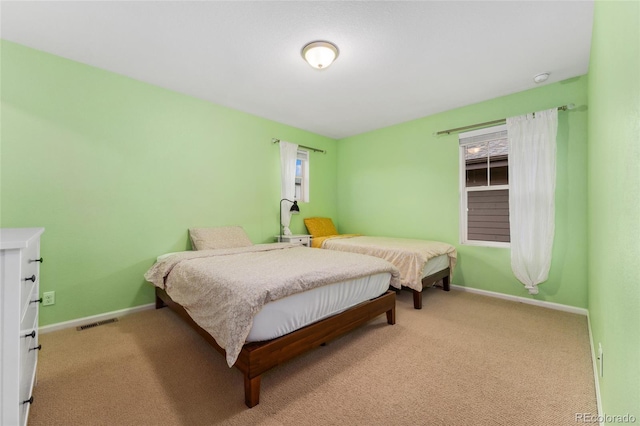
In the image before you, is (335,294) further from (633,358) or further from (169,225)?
(169,225)

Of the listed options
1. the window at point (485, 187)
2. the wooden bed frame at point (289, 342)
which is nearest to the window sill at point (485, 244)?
the window at point (485, 187)

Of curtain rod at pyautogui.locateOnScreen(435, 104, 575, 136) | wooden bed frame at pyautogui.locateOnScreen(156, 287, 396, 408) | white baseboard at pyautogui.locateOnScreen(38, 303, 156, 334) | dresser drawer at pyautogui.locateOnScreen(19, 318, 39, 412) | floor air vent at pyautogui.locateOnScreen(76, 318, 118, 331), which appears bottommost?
floor air vent at pyautogui.locateOnScreen(76, 318, 118, 331)

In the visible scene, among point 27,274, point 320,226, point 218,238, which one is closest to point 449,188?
point 320,226

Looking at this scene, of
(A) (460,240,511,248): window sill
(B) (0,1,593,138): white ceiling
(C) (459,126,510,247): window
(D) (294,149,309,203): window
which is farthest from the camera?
(D) (294,149,309,203): window

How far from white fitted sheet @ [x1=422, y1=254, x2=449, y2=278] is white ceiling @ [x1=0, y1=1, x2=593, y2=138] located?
2.05 meters

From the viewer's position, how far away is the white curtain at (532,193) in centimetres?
279

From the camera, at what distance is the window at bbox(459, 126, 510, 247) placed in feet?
10.9

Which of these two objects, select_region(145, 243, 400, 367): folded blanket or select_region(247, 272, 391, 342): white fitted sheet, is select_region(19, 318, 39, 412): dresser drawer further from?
select_region(247, 272, 391, 342): white fitted sheet

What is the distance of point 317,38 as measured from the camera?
213 centimetres

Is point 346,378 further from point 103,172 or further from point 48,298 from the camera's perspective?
point 103,172

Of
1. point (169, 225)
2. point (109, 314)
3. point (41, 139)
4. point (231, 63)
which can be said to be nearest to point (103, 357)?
point (109, 314)

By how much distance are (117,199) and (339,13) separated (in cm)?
275

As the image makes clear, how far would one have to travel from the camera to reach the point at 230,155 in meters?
3.56

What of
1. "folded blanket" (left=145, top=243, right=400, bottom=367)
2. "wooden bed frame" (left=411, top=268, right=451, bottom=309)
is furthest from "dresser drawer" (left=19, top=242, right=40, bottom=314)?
"wooden bed frame" (left=411, top=268, right=451, bottom=309)
